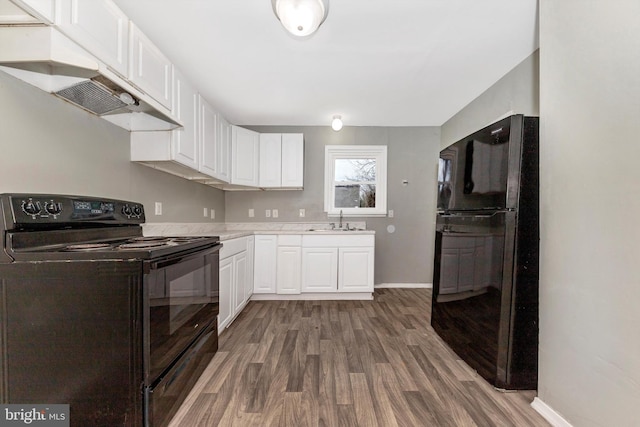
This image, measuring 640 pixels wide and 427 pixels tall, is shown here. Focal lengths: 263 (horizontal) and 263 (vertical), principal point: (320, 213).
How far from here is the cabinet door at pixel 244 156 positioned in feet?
11.1

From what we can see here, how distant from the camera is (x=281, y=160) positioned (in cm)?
→ 361

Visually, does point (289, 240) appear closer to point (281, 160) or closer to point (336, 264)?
point (336, 264)

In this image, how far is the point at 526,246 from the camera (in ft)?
5.05

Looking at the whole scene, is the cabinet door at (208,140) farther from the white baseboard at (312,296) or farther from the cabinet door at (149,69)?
the white baseboard at (312,296)

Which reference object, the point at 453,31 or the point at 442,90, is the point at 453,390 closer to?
the point at 453,31

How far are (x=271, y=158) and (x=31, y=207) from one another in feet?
8.70

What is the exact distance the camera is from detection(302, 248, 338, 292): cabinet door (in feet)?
10.8

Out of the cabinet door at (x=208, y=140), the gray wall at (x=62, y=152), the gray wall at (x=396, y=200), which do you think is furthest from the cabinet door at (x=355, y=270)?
the gray wall at (x=62, y=152)

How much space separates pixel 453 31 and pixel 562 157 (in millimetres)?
1163

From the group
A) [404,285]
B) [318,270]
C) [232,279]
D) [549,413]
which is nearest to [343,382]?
[549,413]

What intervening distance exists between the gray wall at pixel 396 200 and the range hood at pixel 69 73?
222 cm

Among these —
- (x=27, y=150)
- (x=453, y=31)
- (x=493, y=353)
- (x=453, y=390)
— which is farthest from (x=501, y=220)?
(x=27, y=150)

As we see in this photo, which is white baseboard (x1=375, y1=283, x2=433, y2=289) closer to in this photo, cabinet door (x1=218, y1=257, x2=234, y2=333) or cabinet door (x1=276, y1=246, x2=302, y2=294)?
cabinet door (x1=276, y1=246, x2=302, y2=294)

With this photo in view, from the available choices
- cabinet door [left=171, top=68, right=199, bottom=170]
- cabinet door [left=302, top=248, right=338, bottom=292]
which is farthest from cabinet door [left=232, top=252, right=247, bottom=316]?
cabinet door [left=171, top=68, right=199, bottom=170]
